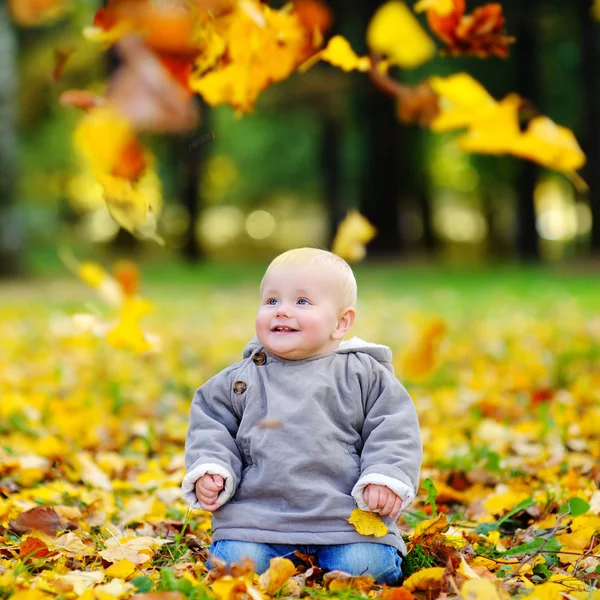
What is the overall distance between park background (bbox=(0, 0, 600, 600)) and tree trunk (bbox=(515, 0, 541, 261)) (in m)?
0.05

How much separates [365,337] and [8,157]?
7626 millimetres

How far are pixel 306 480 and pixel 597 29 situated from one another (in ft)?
54.7

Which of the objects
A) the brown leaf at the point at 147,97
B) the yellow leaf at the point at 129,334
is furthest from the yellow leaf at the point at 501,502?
the brown leaf at the point at 147,97

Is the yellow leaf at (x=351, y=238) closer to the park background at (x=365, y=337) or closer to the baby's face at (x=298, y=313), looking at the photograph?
the park background at (x=365, y=337)

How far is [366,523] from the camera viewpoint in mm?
2256

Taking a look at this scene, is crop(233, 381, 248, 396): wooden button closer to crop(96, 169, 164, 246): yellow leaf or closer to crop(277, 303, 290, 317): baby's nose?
crop(277, 303, 290, 317): baby's nose

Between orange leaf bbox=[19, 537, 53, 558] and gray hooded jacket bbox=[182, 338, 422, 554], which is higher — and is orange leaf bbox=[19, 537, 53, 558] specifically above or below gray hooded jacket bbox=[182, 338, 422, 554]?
below

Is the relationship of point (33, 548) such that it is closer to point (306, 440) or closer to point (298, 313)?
point (306, 440)

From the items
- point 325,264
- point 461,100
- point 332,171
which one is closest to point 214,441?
point 325,264

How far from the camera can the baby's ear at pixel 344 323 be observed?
242 cm

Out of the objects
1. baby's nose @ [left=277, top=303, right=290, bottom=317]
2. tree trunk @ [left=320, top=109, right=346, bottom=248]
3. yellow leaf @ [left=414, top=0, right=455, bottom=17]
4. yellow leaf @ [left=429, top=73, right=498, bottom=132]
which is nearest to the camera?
baby's nose @ [left=277, top=303, right=290, bottom=317]

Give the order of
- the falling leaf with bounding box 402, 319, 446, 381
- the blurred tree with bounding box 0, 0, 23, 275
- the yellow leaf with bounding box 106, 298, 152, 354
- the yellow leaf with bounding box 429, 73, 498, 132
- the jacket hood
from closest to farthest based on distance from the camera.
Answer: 1. the jacket hood
2. the yellow leaf with bounding box 429, 73, 498, 132
3. the yellow leaf with bounding box 106, 298, 152, 354
4. the falling leaf with bounding box 402, 319, 446, 381
5. the blurred tree with bounding box 0, 0, 23, 275

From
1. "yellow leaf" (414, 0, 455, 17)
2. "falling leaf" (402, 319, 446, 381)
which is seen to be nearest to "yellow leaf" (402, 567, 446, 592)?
"yellow leaf" (414, 0, 455, 17)

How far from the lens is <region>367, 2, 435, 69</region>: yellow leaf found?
116 inches
